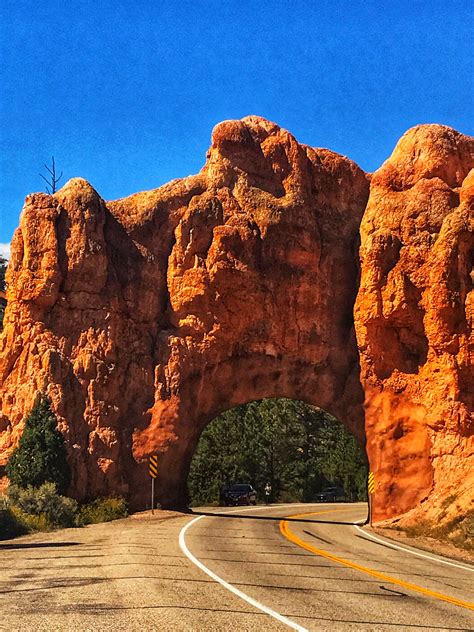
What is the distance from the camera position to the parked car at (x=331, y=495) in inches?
2051

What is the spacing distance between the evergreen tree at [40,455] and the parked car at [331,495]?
2741 cm

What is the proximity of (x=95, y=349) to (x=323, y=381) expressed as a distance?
10.4 m

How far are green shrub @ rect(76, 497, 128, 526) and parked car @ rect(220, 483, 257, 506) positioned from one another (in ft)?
48.3

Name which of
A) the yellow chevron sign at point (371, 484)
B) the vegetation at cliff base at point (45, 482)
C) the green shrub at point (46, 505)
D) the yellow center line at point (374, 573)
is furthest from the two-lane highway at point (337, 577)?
the yellow chevron sign at point (371, 484)

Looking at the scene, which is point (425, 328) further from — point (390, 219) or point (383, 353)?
point (390, 219)

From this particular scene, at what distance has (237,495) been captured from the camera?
43.5m

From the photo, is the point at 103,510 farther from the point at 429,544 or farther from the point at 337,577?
the point at 337,577

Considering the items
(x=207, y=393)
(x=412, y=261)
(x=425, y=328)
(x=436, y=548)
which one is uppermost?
(x=412, y=261)

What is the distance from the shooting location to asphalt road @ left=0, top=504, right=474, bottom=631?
8.50m

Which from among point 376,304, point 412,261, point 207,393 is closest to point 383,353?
point 376,304

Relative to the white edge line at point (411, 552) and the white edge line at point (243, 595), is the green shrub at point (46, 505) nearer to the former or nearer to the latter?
the white edge line at point (243, 595)

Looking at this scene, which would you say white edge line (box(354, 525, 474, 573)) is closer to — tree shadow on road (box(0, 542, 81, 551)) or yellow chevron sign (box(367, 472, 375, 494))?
yellow chevron sign (box(367, 472, 375, 494))

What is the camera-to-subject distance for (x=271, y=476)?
55.9m

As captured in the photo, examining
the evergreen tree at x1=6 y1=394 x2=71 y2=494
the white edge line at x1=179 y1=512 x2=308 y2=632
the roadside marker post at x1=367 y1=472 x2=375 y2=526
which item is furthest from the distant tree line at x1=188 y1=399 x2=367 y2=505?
the white edge line at x1=179 y1=512 x2=308 y2=632
